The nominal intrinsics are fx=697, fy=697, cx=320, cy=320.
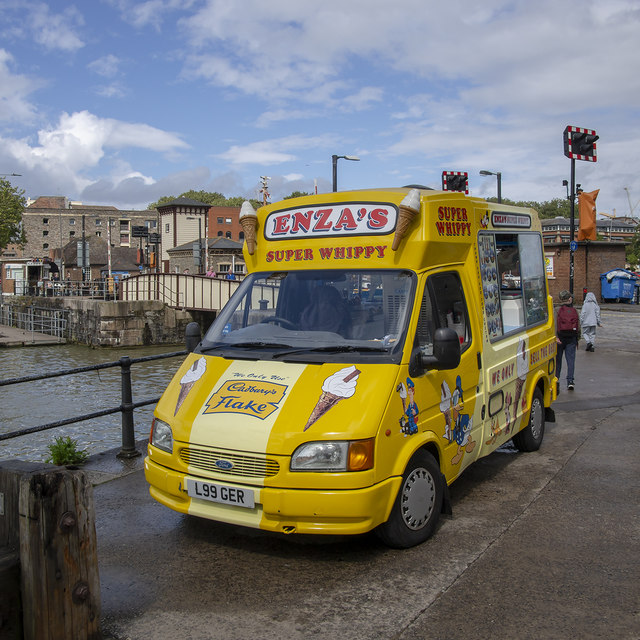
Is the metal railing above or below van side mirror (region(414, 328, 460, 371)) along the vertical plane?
above

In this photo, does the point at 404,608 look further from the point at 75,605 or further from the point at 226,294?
the point at 226,294

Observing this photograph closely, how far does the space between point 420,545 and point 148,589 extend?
72.8 inches

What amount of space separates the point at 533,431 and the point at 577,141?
12.7 m

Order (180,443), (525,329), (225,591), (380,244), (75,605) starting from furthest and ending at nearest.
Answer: (525,329)
(380,244)
(180,443)
(225,591)
(75,605)

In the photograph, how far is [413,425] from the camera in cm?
473

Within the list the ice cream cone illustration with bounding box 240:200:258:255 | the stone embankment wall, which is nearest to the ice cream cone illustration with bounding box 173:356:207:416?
the ice cream cone illustration with bounding box 240:200:258:255

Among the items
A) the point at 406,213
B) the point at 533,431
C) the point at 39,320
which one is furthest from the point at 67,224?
the point at 406,213

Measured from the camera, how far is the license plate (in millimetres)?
4348

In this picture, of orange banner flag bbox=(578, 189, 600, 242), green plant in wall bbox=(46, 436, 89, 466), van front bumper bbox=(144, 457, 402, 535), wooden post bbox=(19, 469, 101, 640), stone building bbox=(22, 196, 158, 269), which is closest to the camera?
wooden post bbox=(19, 469, 101, 640)

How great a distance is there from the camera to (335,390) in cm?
453

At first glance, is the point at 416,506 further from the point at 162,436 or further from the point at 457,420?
the point at 162,436

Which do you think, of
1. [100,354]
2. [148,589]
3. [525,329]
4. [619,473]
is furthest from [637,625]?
[100,354]

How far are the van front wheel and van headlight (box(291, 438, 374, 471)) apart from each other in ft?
1.70

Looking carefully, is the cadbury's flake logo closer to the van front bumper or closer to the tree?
the van front bumper
